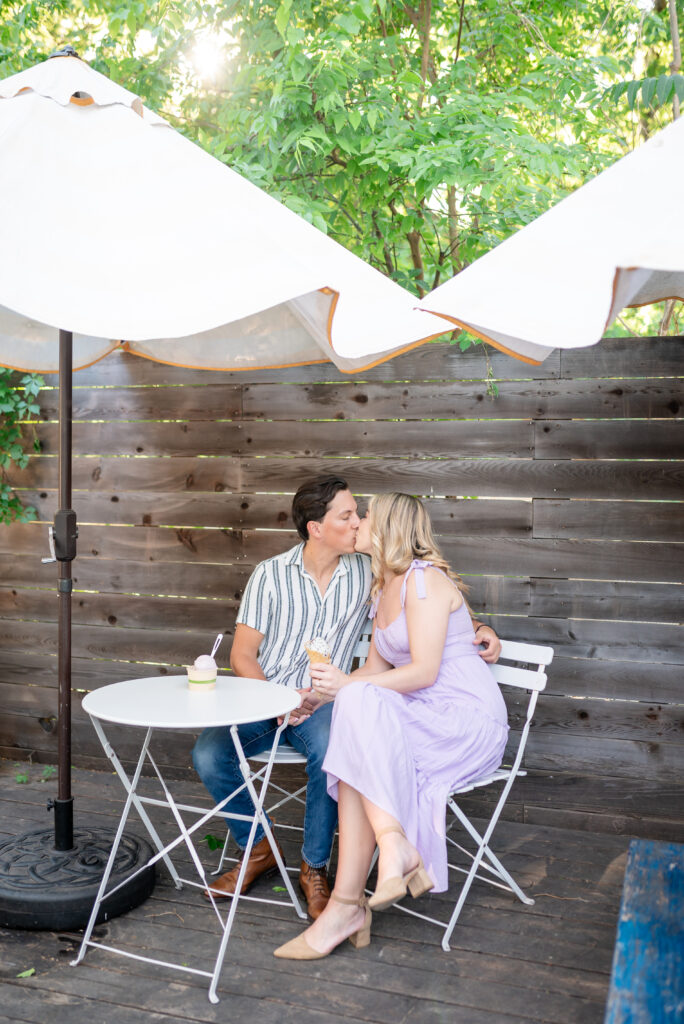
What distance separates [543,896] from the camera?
3168 millimetres

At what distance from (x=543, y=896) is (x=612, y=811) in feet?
2.10

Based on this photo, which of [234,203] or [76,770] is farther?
[76,770]

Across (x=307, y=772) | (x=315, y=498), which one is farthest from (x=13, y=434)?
(x=307, y=772)

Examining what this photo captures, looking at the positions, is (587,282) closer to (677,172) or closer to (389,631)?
(677,172)

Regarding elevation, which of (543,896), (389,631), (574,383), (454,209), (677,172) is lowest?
(543,896)

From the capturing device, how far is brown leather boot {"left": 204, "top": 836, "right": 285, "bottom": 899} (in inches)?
122

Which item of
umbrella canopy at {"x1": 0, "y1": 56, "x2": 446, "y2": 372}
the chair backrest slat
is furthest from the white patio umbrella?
the chair backrest slat

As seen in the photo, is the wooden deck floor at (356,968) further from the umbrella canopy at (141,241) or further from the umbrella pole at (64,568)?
the umbrella canopy at (141,241)

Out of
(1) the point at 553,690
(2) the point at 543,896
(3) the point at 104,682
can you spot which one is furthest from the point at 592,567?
(3) the point at 104,682

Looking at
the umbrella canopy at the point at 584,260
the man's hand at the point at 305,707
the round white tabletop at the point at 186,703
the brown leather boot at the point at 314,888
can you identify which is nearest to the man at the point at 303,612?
the man's hand at the point at 305,707

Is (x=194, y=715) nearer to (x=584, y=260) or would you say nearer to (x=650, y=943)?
(x=650, y=943)

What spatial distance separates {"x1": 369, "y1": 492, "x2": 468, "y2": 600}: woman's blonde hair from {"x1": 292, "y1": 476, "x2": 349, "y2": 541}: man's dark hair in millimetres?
210

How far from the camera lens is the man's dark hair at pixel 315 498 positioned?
3.40 meters

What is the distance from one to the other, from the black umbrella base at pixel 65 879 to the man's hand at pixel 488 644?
135cm
